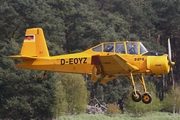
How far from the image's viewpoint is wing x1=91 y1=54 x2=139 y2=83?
20328 mm

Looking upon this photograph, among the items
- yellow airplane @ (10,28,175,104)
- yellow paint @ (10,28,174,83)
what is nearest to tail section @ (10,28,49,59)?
yellow paint @ (10,28,174,83)

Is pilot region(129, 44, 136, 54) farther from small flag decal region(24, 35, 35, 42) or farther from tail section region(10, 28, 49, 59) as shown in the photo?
small flag decal region(24, 35, 35, 42)

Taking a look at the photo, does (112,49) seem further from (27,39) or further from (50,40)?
(50,40)

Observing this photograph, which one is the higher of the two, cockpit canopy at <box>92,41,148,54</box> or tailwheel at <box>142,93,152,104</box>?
cockpit canopy at <box>92,41,148,54</box>

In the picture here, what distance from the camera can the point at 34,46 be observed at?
2344 centimetres

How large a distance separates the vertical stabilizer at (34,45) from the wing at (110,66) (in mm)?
2973

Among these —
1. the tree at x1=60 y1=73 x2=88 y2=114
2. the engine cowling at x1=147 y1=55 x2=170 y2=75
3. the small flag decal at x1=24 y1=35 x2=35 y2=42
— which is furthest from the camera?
the tree at x1=60 y1=73 x2=88 y2=114

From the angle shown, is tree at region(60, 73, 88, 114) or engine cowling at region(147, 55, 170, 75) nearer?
engine cowling at region(147, 55, 170, 75)

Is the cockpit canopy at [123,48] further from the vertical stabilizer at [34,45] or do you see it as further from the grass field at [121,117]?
the grass field at [121,117]

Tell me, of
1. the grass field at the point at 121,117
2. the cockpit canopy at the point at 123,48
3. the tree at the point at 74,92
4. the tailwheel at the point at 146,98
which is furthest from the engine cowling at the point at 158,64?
the tree at the point at 74,92

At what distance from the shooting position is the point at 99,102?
5062cm

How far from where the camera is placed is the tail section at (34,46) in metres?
23.2

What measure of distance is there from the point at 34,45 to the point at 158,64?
224 inches

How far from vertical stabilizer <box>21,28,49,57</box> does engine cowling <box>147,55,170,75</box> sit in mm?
4665
